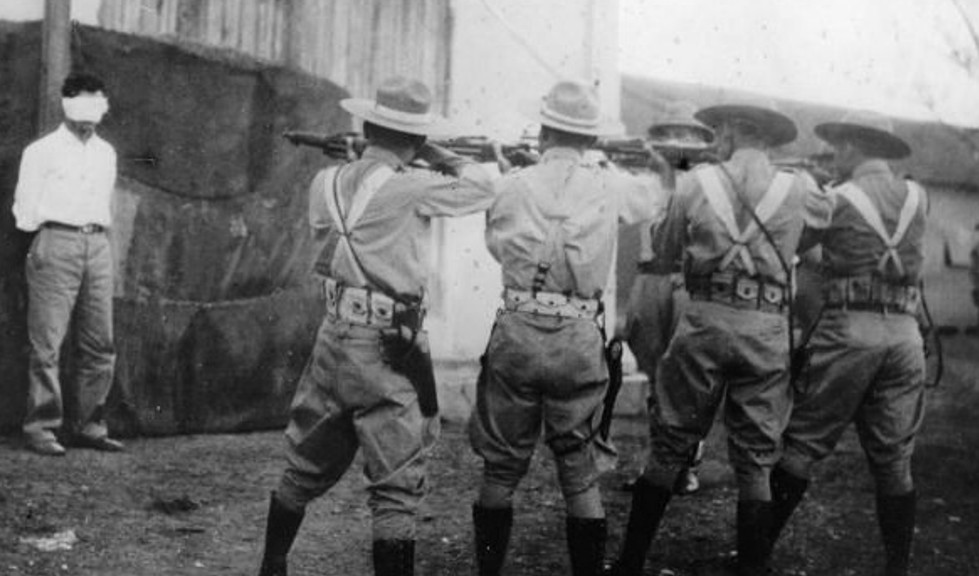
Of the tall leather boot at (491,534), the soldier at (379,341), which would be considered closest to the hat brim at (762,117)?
the soldier at (379,341)

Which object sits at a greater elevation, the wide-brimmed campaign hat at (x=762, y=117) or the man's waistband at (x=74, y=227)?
the wide-brimmed campaign hat at (x=762, y=117)

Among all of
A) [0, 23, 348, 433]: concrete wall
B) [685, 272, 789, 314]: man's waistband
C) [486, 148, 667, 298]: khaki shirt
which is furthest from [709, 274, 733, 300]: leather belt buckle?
[0, 23, 348, 433]: concrete wall

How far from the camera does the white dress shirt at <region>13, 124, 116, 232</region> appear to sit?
700 cm

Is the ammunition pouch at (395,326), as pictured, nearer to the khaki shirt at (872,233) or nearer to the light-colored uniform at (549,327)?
the light-colored uniform at (549,327)

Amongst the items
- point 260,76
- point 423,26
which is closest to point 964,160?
point 423,26

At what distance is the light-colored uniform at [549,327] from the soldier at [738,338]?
1.57 feet

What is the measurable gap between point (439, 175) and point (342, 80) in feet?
12.9

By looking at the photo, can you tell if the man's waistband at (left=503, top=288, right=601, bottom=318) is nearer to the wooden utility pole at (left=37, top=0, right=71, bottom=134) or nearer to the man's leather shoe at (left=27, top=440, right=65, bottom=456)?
the man's leather shoe at (left=27, top=440, right=65, bottom=456)

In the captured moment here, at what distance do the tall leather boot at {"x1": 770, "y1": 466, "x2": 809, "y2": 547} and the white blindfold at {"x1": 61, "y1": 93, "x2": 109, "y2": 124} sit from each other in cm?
439

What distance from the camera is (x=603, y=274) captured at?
4.80 meters

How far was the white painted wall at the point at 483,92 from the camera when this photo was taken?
28.7 ft

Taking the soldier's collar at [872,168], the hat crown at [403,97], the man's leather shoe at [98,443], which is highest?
the hat crown at [403,97]

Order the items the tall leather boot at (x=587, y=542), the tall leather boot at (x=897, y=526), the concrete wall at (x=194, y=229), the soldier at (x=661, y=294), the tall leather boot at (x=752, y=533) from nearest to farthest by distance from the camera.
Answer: the tall leather boot at (x=587, y=542), the tall leather boot at (x=752, y=533), the tall leather boot at (x=897, y=526), the soldier at (x=661, y=294), the concrete wall at (x=194, y=229)

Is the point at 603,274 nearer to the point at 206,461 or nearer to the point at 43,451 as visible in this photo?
the point at 206,461
